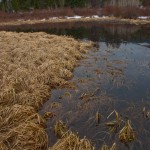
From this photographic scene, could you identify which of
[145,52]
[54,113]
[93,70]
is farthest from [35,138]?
[145,52]

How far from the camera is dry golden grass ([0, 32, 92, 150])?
5.91 metres

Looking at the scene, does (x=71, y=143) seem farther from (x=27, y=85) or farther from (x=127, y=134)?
(x=27, y=85)

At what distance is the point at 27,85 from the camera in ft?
29.3

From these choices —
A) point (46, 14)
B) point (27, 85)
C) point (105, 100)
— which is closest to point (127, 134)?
point (105, 100)

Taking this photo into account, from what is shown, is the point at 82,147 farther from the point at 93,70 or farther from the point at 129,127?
the point at 93,70

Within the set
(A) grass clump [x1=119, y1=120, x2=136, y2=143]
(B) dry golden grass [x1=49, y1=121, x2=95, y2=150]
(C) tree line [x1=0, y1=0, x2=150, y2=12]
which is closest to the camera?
(B) dry golden grass [x1=49, y1=121, x2=95, y2=150]

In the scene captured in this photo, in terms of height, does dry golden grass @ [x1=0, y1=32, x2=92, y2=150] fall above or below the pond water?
above

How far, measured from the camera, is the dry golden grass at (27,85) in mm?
5910

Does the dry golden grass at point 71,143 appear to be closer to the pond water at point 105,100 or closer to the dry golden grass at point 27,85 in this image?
the pond water at point 105,100

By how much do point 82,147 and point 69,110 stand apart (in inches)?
87.6

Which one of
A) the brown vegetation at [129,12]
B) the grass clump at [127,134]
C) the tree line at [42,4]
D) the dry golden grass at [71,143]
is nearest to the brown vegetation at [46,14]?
the brown vegetation at [129,12]

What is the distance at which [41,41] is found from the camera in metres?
17.1

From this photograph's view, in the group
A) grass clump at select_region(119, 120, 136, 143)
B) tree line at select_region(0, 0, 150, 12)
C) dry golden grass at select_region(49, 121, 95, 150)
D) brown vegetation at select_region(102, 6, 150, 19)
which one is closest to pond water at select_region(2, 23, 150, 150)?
grass clump at select_region(119, 120, 136, 143)

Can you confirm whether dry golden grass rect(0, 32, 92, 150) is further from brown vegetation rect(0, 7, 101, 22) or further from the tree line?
the tree line
